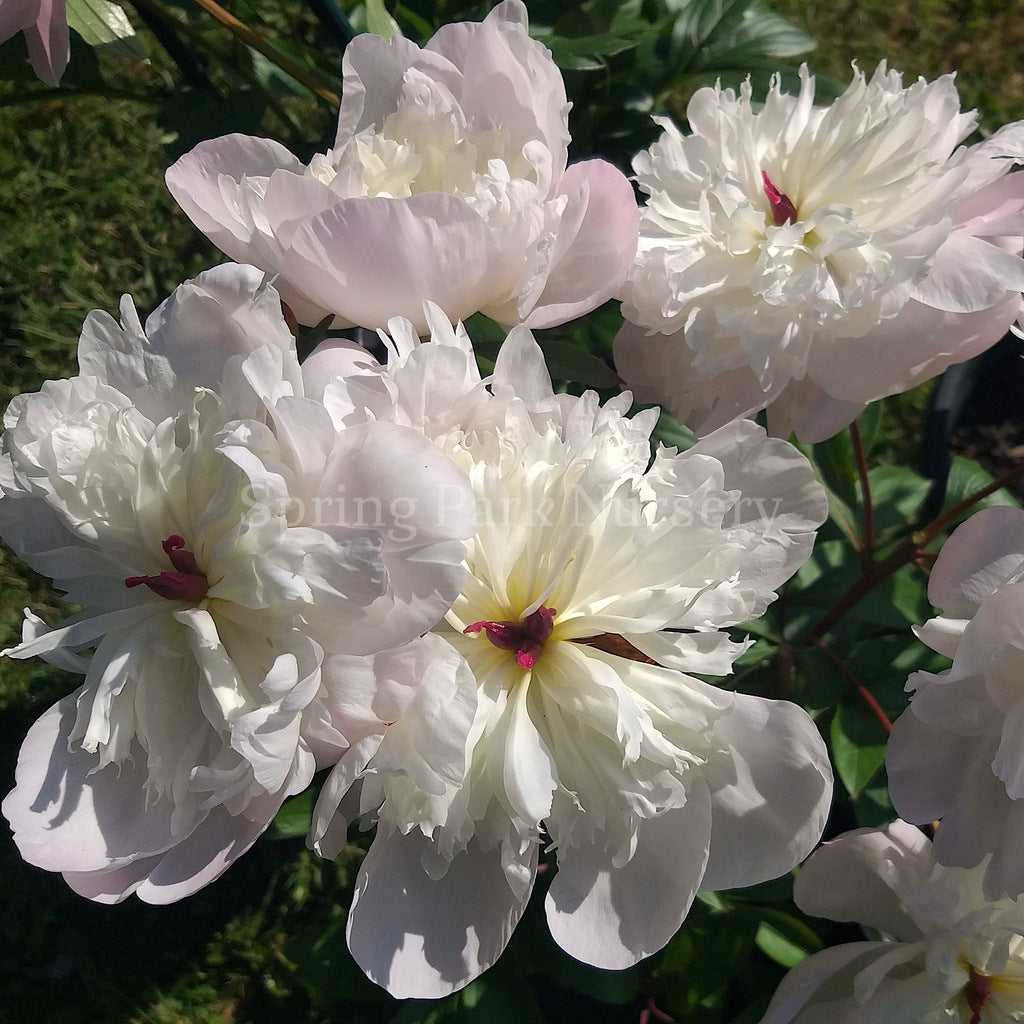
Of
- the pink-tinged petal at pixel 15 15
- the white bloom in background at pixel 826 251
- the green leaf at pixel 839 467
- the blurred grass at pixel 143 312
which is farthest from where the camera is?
the blurred grass at pixel 143 312

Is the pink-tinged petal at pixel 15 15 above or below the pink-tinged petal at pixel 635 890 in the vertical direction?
above

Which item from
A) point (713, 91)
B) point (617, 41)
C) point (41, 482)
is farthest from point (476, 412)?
point (617, 41)

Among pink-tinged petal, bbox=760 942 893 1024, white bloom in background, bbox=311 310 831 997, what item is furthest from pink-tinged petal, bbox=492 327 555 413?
pink-tinged petal, bbox=760 942 893 1024

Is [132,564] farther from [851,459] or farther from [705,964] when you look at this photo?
[851,459]

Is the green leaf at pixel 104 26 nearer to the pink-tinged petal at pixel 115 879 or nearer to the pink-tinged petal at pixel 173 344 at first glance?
the pink-tinged petal at pixel 173 344

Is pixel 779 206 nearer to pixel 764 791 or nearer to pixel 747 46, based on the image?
pixel 764 791

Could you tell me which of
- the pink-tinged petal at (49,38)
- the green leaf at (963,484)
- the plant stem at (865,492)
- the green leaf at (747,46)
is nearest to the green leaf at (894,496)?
the green leaf at (963,484)

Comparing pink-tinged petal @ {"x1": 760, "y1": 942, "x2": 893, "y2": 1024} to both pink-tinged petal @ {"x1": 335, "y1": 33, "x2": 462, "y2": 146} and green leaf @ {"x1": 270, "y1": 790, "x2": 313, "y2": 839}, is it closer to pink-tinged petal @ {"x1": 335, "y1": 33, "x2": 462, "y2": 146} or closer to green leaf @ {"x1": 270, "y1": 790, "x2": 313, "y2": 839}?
green leaf @ {"x1": 270, "y1": 790, "x2": 313, "y2": 839}
